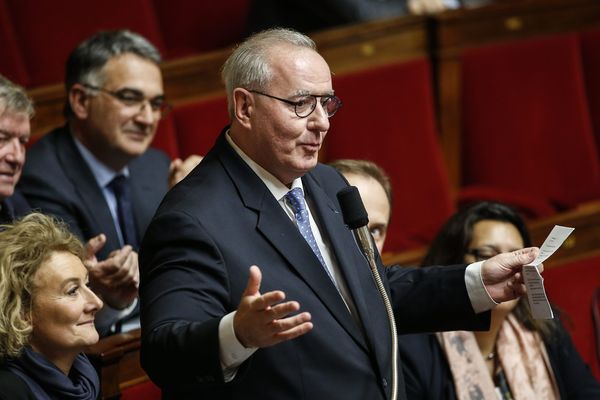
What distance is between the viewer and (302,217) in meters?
0.82

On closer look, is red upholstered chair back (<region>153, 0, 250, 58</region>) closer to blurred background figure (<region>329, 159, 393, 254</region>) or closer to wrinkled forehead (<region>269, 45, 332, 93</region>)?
blurred background figure (<region>329, 159, 393, 254</region>)

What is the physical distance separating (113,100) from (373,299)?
530 mm

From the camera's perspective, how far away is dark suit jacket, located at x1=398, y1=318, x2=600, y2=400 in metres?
1.05

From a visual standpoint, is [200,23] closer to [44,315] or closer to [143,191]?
[143,191]

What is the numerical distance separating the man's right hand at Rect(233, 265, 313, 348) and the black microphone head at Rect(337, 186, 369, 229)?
0.14 meters

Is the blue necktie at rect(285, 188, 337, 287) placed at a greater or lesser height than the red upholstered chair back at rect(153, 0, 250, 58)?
lesser

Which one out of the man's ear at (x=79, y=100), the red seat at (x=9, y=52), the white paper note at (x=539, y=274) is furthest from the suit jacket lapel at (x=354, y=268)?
the red seat at (x=9, y=52)

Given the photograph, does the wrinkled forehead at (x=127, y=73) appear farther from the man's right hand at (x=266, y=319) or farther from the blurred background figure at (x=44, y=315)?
the man's right hand at (x=266, y=319)

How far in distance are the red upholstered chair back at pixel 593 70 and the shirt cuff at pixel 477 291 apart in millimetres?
905

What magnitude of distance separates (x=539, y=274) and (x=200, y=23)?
978 mm

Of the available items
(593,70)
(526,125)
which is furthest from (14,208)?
(593,70)

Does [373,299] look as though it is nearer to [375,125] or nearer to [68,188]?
[68,188]

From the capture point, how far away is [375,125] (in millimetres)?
1521

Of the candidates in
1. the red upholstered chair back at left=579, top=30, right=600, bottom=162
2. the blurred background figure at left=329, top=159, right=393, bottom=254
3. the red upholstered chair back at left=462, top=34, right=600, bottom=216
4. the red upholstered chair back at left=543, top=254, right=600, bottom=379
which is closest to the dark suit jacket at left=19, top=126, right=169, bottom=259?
the blurred background figure at left=329, top=159, right=393, bottom=254
